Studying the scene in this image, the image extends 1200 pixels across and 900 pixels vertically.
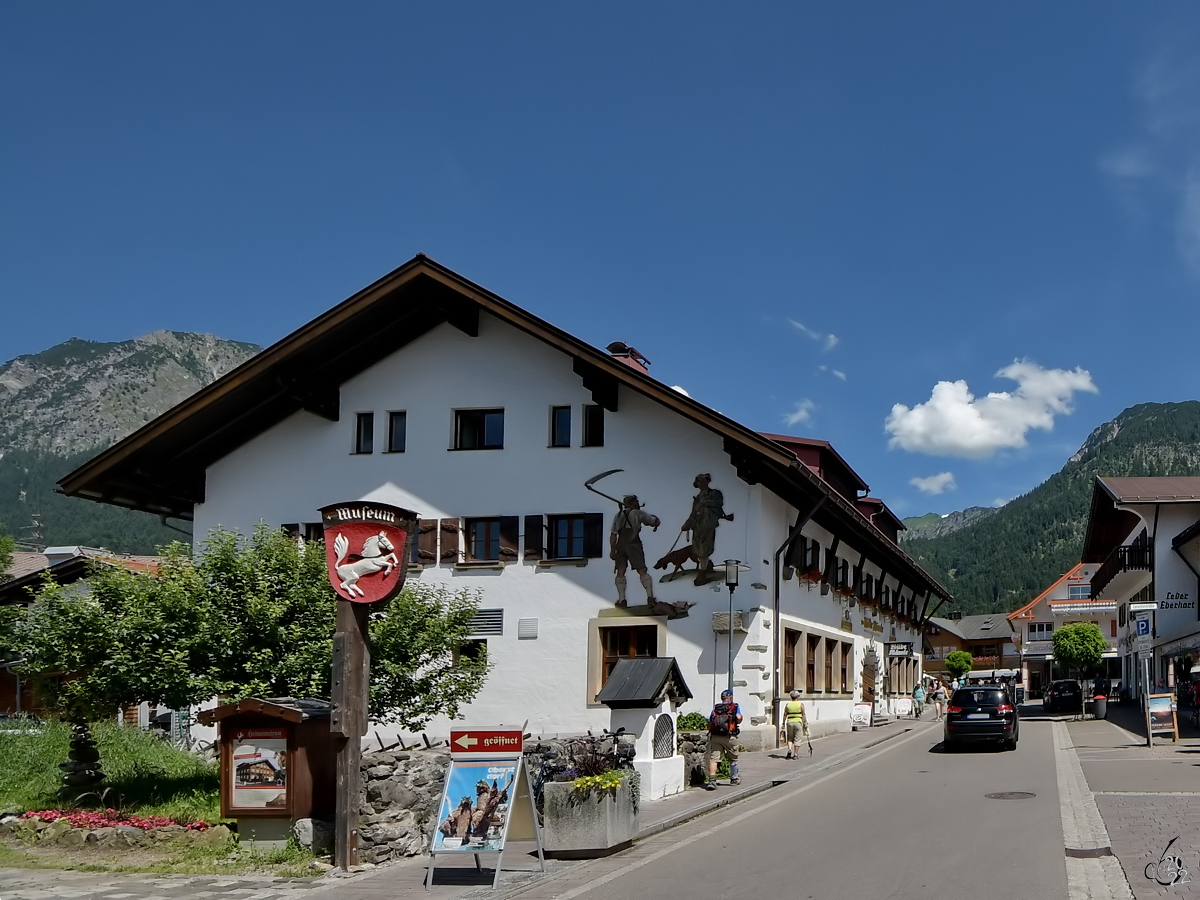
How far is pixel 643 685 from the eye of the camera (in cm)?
1762

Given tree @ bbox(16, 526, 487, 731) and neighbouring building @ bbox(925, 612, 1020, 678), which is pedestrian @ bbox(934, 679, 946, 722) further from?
neighbouring building @ bbox(925, 612, 1020, 678)

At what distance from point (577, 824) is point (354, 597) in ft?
11.0

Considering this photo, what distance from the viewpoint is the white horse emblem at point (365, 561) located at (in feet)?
43.2

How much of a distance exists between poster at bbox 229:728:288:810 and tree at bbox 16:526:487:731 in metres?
4.00

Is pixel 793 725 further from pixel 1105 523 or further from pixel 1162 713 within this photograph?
pixel 1105 523

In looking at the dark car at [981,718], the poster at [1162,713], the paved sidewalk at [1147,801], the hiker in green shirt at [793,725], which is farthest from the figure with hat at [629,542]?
the poster at [1162,713]

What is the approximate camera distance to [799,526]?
28.7 meters

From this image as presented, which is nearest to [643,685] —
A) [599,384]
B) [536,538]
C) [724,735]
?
[724,735]

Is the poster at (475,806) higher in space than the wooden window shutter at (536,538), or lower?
lower

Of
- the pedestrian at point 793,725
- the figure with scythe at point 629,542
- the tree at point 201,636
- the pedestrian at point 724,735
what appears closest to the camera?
the tree at point 201,636

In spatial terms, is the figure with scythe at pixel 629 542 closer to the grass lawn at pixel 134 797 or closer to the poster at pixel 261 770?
the grass lawn at pixel 134 797

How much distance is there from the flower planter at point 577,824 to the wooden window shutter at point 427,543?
16.0m

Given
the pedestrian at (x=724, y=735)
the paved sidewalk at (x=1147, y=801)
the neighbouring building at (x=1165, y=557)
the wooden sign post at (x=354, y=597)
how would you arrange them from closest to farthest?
1. the paved sidewalk at (x=1147, y=801)
2. the wooden sign post at (x=354, y=597)
3. the pedestrian at (x=724, y=735)
4. the neighbouring building at (x=1165, y=557)

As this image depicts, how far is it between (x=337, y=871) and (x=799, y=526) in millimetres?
17919
